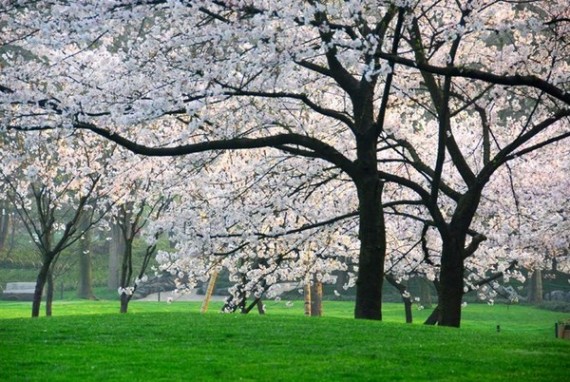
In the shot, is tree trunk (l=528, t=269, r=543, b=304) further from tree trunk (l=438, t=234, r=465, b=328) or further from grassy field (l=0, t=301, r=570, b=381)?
grassy field (l=0, t=301, r=570, b=381)

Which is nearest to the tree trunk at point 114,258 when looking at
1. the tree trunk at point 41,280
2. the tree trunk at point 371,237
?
the tree trunk at point 41,280

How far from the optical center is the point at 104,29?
11398 millimetres

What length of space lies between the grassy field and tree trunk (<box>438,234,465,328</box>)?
85.1 inches

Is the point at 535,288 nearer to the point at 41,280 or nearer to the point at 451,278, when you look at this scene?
the point at 451,278

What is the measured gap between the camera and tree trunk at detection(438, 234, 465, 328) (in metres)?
14.8

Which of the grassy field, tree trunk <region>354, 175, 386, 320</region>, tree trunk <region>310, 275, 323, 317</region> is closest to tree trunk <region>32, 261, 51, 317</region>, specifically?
the grassy field

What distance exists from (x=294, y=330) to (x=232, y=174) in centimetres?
671

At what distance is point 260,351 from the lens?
10.0 meters

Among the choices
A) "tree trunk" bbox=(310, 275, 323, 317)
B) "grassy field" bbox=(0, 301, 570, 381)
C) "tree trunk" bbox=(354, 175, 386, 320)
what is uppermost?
"tree trunk" bbox=(354, 175, 386, 320)

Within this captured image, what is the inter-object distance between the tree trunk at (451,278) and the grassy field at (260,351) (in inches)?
85.1

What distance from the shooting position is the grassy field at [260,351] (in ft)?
28.0

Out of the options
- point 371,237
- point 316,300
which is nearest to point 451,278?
point 371,237

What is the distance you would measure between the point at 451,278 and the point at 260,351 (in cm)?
588

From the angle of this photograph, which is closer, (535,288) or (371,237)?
(371,237)
